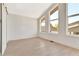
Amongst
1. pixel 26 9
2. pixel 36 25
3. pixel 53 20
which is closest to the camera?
pixel 36 25

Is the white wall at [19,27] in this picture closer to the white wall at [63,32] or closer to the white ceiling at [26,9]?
the white ceiling at [26,9]

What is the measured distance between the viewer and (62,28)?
498 centimetres

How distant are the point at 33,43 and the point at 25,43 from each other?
327mm

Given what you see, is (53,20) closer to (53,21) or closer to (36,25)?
(53,21)

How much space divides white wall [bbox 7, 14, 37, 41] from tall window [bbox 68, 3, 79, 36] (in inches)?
55.4

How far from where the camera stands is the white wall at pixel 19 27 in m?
4.49

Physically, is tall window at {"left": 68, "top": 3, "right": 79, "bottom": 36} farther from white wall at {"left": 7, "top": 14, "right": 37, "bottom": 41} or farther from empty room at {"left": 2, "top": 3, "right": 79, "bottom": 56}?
white wall at {"left": 7, "top": 14, "right": 37, "bottom": 41}

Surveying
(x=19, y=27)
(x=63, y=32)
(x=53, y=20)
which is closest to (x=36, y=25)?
(x=19, y=27)

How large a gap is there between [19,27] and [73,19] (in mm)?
2221

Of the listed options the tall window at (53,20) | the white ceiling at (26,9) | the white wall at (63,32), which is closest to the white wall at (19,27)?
the white ceiling at (26,9)

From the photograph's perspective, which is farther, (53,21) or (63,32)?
(53,21)

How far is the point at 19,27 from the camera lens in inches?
191

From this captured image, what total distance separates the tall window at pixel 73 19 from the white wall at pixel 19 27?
1407 mm

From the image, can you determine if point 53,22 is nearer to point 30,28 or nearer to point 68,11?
point 68,11
